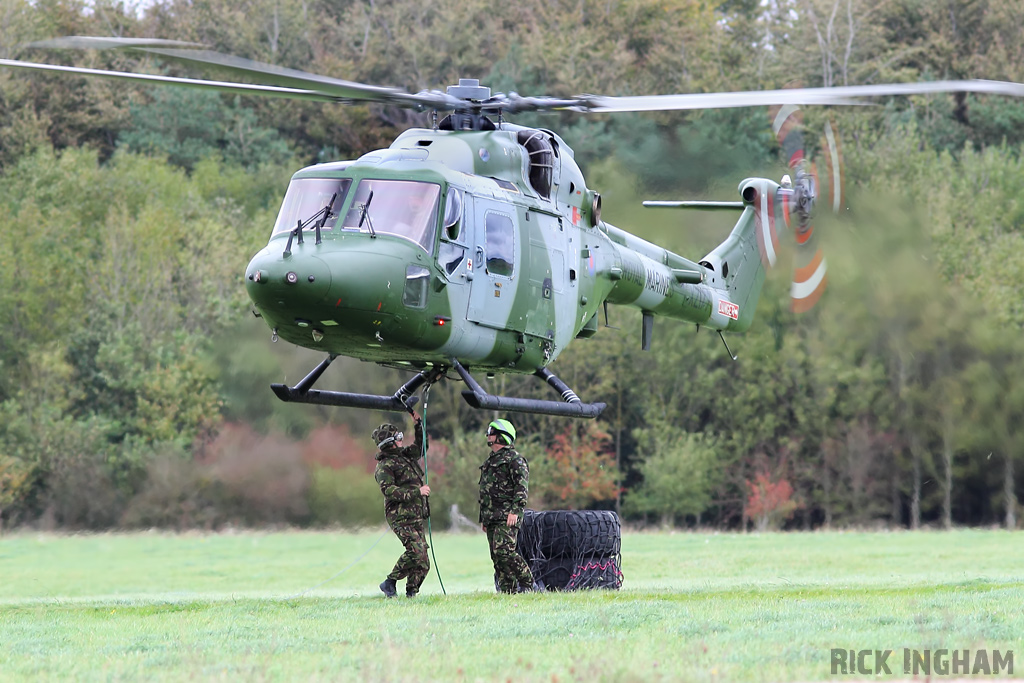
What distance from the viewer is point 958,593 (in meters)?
12.0

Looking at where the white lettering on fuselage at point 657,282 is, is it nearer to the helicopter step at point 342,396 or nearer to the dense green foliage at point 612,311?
the dense green foliage at point 612,311

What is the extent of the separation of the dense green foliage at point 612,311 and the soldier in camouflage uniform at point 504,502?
26.1ft

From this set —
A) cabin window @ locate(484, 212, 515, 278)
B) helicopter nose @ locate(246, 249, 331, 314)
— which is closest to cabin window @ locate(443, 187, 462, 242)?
cabin window @ locate(484, 212, 515, 278)

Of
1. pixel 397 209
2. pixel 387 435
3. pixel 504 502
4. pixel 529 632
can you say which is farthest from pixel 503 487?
pixel 529 632

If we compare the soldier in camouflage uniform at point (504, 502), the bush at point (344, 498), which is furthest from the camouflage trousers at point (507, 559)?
the bush at point (344, 498)

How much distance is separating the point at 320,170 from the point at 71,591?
10.5 metres

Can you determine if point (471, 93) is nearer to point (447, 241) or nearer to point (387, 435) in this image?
point (447, 241)

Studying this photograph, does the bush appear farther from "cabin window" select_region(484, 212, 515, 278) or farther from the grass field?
"cabin window" select_region(484, 212, 515, 278)

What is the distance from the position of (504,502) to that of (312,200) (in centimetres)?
333

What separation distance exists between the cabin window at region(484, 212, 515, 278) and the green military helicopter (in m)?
0.02

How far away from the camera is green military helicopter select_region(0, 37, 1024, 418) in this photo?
38.0 ft

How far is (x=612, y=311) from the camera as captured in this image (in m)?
36.9

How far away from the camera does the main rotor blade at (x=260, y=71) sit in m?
10.9

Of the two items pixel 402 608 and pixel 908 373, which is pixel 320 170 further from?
pixel 908 373
